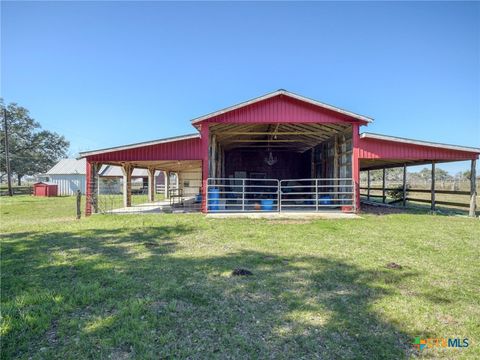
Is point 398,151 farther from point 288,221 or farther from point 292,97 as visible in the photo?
point 288,221

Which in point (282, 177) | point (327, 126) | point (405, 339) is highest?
point (327, 126)

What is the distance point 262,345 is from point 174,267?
2525 mm

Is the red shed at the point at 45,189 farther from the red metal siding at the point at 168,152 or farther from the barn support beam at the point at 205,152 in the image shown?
the barn support beam at the point at 205,152

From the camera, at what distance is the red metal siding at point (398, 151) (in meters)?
11.3

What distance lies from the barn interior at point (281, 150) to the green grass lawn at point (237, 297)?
7188 millimetres

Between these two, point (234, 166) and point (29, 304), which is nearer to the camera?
point (29, 304)

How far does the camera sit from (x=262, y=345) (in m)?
2.67

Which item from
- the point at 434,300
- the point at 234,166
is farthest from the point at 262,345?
the point at 234,166

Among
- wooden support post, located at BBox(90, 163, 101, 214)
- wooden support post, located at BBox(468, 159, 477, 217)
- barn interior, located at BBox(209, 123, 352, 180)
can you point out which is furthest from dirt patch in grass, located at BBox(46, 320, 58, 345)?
wooden support post, located at BBox(468, 159, 477, 217)

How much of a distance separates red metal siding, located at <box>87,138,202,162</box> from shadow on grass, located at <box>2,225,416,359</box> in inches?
249

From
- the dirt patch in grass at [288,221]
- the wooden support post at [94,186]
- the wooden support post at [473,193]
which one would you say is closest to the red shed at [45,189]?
the wooden support post at [94,186]

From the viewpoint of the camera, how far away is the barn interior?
44.7ft

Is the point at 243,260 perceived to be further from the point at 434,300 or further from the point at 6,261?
the point at 6,261

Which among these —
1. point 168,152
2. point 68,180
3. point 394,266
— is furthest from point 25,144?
point 394,266
